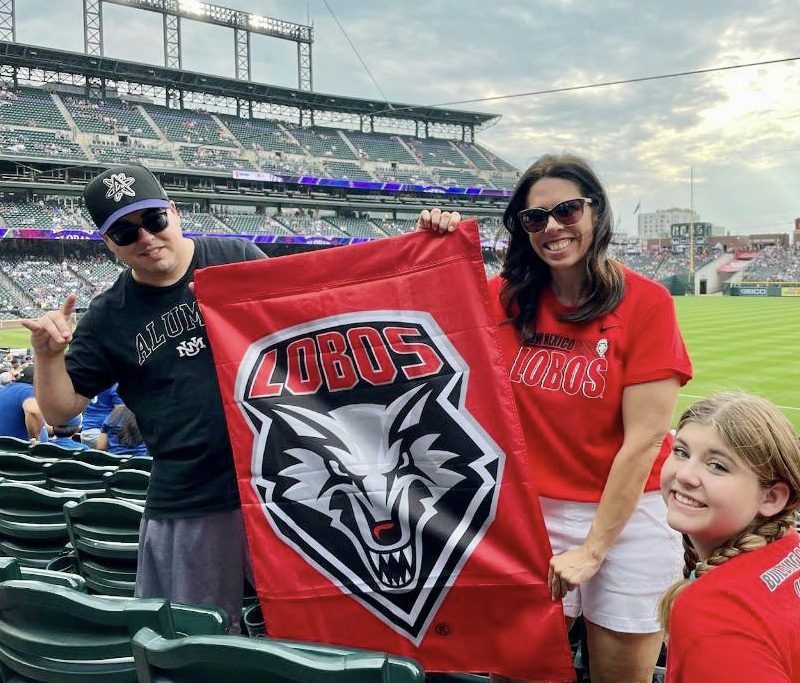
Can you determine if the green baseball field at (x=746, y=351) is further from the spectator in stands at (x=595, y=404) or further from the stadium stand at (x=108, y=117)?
the stadium stand at (x=108, y=117)

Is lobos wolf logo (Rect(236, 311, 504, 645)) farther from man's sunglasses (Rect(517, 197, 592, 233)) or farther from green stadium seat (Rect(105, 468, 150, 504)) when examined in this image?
green stadium seat (Rect(105, 468, 150, 504))

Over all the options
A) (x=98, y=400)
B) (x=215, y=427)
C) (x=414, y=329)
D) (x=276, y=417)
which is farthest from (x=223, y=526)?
(x=98, y=400)

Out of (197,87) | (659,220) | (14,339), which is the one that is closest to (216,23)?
(197,87)

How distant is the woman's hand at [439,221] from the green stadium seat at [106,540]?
1.56 meters

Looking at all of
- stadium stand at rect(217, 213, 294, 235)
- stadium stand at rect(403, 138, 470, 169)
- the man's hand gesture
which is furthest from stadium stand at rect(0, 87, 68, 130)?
the man's hand gesture

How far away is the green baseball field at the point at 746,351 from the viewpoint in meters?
11.5

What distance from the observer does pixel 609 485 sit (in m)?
1.74

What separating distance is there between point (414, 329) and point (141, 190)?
101 cm

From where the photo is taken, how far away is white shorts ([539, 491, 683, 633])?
6.02ft

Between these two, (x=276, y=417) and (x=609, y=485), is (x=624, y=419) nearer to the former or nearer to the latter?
(x=609, y=485)

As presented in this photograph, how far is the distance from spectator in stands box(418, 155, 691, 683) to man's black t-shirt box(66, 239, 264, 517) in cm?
90

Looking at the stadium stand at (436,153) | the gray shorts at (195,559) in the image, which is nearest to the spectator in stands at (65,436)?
the gray shorts at (195,559)

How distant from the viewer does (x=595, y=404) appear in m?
1.81

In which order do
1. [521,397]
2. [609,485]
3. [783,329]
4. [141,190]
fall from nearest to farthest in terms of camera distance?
[609,485] < [521,397] < [141,190] < [783,329]
